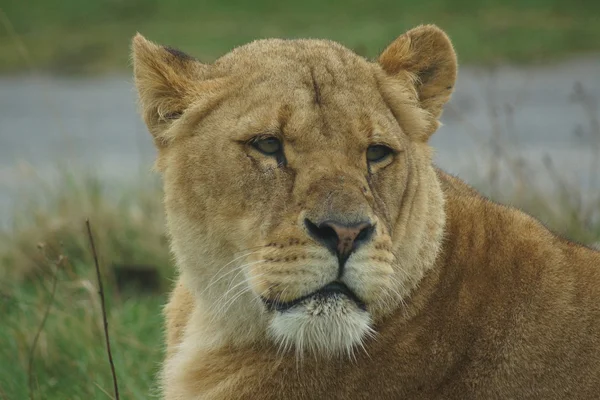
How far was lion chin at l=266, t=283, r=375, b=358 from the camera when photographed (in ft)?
13.0

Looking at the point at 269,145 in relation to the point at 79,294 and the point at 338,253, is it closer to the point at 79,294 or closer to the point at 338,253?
the point at 338,253

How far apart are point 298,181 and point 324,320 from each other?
0.50 m

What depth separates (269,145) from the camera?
4.25 m

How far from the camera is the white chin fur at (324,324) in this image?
3.96 metres

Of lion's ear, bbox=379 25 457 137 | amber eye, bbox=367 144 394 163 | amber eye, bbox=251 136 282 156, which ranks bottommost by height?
amber eye, bbox=367 144 394 163

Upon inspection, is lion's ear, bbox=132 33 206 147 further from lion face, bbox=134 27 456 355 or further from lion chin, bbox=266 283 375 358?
lion chin, bbox=266 283 375 358

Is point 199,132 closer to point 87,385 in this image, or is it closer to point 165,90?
point 165,90

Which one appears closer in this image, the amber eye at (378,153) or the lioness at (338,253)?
the lioness at (338,253)

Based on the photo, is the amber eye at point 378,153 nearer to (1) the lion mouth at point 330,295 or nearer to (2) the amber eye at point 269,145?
(2) the amber eye at point 269,145

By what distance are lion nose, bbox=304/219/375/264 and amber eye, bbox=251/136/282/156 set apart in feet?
1.34

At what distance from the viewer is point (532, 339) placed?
13.8 feet

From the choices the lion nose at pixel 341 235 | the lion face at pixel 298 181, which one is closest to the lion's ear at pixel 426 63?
the lion face at pixel 298 181

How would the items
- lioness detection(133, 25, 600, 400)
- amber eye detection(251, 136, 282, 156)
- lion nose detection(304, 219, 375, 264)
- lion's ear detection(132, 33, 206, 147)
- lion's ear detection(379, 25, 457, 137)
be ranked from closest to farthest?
1. lion nose detection(304, 219, 375, 264)
2. lioness detection(133, 25, 600, 400)
3. amber eye detection(251, 136, 282, 156)
4. lion's ear detection(132, 33, 206, 147)
5. lion's ear detection(379, 25, 457, 137)

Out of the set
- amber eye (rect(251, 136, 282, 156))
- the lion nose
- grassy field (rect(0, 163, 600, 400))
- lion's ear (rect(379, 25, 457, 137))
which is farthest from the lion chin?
grassy field (rect(0, 163, 600, 400))
